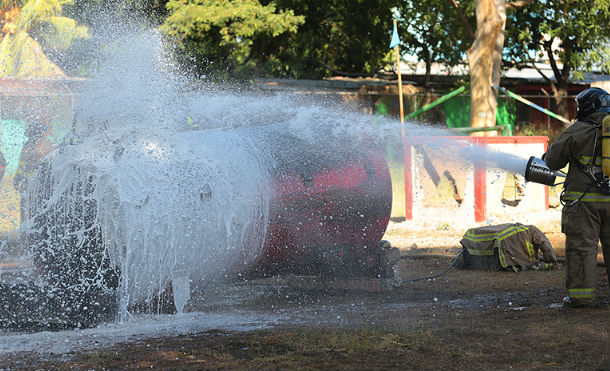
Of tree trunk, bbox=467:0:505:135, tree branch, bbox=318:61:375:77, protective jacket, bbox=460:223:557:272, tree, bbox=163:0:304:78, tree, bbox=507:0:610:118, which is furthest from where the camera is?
tree branch, bbox=318:61:375:77

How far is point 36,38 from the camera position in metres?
15.9

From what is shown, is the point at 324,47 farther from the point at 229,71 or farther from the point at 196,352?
the point at 196,352

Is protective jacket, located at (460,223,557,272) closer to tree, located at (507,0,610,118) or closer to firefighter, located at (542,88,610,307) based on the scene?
firefighter, located at (542,88,610,307)

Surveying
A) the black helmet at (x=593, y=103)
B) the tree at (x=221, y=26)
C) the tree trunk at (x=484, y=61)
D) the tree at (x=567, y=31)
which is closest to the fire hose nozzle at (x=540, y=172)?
the black helmet at (x=593, y=103)

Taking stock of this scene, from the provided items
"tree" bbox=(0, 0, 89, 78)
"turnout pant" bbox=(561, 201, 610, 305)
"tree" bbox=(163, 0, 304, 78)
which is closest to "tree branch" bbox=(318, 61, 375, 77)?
"tree" bbox=(163, 0, 304, 78)

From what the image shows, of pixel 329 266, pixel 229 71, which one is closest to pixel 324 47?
pixel 229 71

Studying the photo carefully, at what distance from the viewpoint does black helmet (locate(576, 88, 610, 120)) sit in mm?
6070

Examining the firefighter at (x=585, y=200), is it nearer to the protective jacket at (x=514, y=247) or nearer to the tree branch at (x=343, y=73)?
the protective jacket at (x=514, y=247)

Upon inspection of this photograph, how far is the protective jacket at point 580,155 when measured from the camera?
601 cm

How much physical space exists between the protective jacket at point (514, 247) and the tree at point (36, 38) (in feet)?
32.7

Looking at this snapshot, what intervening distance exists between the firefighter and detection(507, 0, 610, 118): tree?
12.9 meters

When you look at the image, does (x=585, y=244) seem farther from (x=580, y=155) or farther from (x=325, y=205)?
(x=325, y=205)

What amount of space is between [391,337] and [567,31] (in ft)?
53.2

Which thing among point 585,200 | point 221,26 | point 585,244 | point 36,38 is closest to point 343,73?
point 221,26
